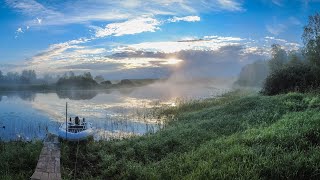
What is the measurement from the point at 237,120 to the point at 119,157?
8.95m

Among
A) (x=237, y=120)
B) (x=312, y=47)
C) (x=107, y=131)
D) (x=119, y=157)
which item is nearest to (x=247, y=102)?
(x=237, y=120)

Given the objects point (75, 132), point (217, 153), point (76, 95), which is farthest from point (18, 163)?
point (76, 95)

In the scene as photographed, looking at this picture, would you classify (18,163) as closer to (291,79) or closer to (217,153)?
(217,153)

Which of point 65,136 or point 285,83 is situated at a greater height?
point 285,83

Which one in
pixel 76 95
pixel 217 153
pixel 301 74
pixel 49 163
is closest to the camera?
pixel 217 153

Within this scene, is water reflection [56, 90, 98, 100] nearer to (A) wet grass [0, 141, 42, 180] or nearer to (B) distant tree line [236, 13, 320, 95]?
(B) distant tree line [236, 13, 320, 95]

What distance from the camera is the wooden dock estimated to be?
12.8 m

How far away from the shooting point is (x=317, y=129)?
14.4 metres

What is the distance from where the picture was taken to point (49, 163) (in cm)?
1432

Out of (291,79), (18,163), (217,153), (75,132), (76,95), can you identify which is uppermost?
(291,79)

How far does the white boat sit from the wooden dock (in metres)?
1.42

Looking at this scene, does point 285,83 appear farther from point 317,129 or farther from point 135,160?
point 135,160

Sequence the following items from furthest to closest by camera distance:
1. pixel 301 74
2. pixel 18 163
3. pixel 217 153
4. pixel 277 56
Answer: pixel 277 56 → pixel 301 74 → pixel 18 163 → pixel 217 153

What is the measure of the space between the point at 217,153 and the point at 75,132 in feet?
33.7
